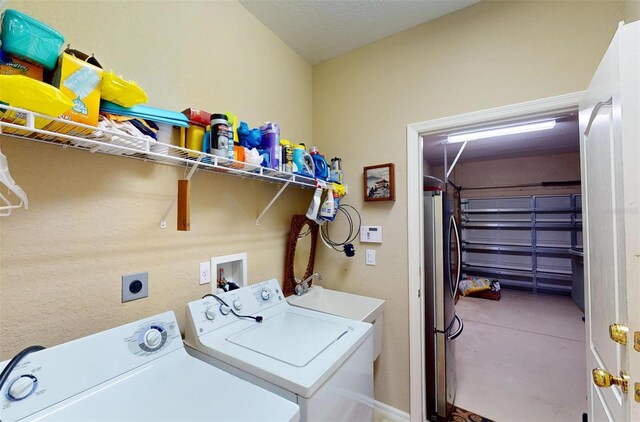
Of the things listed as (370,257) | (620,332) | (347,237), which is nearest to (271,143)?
(347,237)

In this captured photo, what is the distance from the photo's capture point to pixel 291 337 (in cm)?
120

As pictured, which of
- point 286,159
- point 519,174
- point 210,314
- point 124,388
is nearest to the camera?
point 124,388

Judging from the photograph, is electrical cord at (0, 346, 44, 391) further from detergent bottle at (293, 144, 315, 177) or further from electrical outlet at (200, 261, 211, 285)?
detergent bottle at (293, 144, 315, 177)

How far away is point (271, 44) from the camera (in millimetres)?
1907

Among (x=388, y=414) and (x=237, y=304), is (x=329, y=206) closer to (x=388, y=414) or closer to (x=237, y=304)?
(x=237, y=304)

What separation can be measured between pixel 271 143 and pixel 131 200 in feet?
2.36

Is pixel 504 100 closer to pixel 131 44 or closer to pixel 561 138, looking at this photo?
pixel 131 44

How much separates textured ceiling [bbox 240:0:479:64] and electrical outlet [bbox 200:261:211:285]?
162 cm

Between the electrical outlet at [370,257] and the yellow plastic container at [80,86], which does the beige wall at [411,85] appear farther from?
the yellow plastic container at [80,86]

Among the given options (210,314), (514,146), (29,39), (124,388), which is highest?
(514,146)

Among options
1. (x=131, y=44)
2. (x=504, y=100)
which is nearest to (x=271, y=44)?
(x=131, y=44)

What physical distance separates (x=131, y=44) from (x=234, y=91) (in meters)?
0.55

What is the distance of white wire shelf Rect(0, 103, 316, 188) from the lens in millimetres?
709

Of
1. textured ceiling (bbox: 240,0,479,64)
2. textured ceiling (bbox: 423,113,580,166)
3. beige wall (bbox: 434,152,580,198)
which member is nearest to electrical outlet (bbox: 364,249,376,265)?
textured ceiling (bbox: 240,0,479,64)
